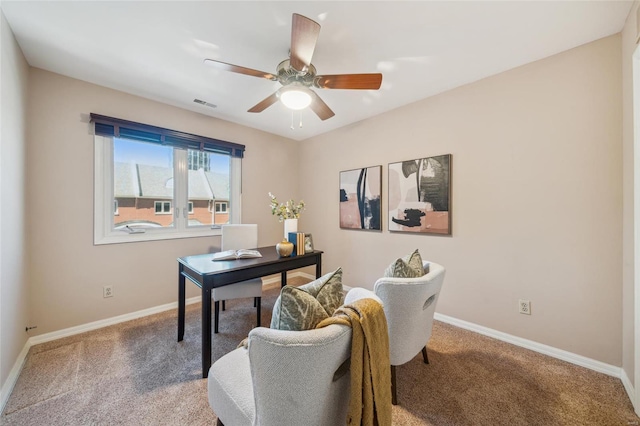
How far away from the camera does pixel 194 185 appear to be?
129 inches

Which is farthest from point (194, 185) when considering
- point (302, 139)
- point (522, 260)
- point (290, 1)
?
point (522, 260)

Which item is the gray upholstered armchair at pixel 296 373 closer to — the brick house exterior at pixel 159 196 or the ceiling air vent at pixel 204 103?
the brick house exterior at pixel 159 196

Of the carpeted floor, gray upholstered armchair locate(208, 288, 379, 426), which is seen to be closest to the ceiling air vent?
the carpeted floor

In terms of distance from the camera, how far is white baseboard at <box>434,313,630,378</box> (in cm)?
182

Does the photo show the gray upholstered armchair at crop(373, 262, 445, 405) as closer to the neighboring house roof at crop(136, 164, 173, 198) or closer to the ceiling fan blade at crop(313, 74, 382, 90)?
the ceiling fan blade at crop(313, 74, 382, 90)

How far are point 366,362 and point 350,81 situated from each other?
178 cm

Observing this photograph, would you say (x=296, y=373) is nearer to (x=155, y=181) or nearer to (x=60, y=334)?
(x=60, y=334)

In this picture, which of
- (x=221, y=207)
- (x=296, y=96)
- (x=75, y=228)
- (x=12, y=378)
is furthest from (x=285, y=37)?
(x=12, y=378)

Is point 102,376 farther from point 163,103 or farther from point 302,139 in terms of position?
point 302,139

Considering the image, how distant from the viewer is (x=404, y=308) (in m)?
1.49

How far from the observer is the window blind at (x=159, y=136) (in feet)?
8.21

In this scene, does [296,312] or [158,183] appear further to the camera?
[158,183]

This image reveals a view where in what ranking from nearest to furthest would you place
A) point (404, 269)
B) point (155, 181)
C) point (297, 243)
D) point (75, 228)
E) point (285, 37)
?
point (404, 269) < point (285, 37) < point (75, 228) < point (297, 243) < point (155, 181)

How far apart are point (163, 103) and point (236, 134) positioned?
96 centimetres
